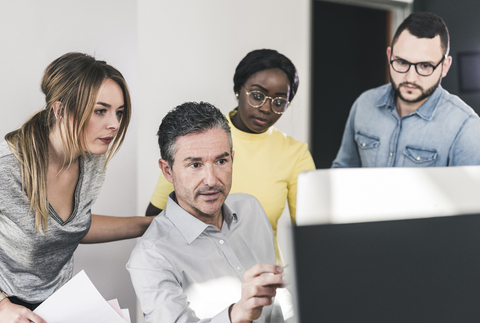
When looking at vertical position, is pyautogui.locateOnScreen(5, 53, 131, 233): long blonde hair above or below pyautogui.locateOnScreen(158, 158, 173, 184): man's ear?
above

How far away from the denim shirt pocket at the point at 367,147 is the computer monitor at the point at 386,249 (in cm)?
169

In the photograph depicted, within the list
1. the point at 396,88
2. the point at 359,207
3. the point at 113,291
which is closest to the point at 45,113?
the point at 113,291

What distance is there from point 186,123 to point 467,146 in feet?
4.53

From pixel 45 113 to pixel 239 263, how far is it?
893mm

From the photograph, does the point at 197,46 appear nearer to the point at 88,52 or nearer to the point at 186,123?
the point at 88,52

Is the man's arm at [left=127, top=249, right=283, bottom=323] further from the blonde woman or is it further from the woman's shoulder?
the woman's shoulder

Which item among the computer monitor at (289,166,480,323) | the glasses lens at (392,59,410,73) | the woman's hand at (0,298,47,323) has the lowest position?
the woman's hand at (0,298,47,323)

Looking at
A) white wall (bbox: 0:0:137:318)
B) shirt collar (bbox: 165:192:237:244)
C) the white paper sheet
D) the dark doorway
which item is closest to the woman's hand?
the white paper sheet

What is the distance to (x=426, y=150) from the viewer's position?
1.98 metres

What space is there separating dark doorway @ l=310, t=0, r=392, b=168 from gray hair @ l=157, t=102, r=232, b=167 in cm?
126

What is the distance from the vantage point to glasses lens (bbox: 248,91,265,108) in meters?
1.77

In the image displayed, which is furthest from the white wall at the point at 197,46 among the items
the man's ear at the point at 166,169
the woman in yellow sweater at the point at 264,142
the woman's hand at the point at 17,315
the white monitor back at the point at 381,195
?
the white monitor back at the point at 381,195

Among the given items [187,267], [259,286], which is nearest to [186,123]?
[187,267]

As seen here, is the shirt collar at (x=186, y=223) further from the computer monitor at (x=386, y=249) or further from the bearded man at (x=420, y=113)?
the bearded man at (x=420, y=113)
